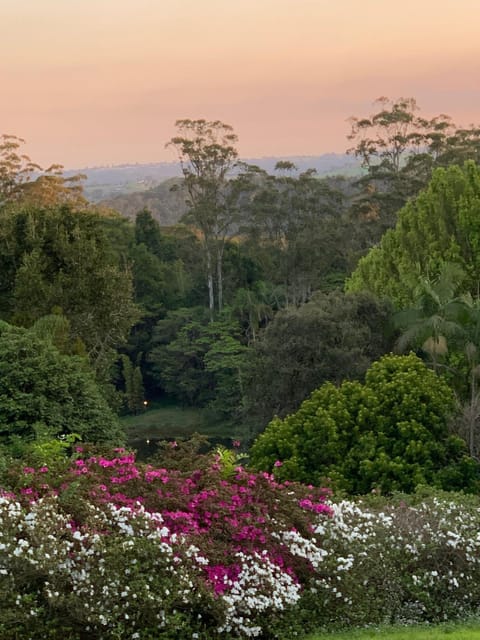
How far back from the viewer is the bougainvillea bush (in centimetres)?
751

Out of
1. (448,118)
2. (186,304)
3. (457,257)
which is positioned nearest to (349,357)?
(457,257)

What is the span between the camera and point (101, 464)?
9398mm

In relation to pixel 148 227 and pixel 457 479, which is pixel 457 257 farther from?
pixel 148 227

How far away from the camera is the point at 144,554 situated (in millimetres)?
7754

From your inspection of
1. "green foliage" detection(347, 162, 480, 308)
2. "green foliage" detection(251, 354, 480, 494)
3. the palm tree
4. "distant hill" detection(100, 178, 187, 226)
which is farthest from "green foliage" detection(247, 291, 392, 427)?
"distant hill" detection(100, 178, 187, 226)

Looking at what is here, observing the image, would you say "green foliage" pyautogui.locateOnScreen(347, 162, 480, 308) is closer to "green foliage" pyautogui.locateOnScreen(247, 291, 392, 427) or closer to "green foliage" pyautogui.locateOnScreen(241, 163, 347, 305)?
"green foliage" pyautogui.locateOnScreen(247, 291, 392, 427)

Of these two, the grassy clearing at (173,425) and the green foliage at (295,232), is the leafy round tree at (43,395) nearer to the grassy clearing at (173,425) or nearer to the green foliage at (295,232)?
the grassy clearing at (173,425)

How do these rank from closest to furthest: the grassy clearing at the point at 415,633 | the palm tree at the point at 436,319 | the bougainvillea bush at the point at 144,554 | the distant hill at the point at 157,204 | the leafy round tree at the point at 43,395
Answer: the bougainvillea bush at the point at 144,554 → the grassy clearing at the point at 415,633 → the leafy round tree at the point at 43,395 → the palm tree at the point at 436,319 → the distant hill at the point at 157,204

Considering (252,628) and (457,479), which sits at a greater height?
(252,628)

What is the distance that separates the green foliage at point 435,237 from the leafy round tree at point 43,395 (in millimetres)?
13483

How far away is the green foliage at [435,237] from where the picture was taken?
30.3m

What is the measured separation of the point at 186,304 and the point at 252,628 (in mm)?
50976

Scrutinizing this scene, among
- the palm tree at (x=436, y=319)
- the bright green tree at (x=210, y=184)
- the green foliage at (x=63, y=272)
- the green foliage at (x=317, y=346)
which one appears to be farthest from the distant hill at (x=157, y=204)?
the palm tree at (x=436, y=319)

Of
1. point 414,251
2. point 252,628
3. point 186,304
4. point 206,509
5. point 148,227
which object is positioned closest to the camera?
point 252,628
